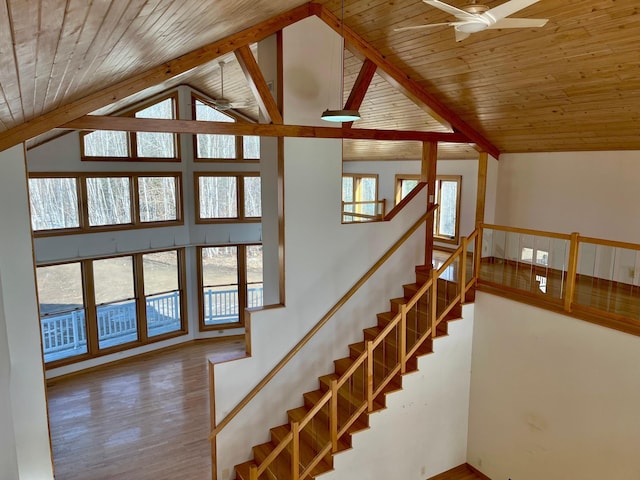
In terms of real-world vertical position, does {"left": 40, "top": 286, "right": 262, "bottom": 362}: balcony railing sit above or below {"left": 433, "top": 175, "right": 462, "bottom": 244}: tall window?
below

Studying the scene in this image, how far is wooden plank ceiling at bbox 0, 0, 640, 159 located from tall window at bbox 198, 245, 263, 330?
3791 millimetres

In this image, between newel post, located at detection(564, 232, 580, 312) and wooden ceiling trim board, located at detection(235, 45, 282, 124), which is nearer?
newel post, located at detection(564, 232, 580, 312)

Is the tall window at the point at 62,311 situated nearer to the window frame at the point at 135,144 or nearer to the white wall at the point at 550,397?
the window frame at the point at 135,144

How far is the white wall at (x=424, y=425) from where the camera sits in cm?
513

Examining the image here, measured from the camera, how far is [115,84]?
4359 millimetres

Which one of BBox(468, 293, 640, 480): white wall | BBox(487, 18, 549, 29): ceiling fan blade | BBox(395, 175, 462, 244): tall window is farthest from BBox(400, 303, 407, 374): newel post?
BBox(395, 175, 462, 244): tall window

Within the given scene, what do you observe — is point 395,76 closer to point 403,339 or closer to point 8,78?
point 403,339

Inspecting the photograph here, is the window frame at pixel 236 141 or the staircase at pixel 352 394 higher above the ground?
the window frame at pixel 236 141

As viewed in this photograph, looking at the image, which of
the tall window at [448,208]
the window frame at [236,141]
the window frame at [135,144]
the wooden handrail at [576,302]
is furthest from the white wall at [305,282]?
the window frame at [135,144]

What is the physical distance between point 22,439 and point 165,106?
6.68 m

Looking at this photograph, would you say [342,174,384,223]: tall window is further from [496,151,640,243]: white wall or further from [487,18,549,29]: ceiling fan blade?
[487,18,549,29]: ceiling fan blade

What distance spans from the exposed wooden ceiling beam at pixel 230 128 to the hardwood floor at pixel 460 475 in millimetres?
4587

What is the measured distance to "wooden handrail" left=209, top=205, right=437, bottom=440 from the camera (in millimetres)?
5375

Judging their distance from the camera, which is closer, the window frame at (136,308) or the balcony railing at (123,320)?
the balcony railing at (123,320)
